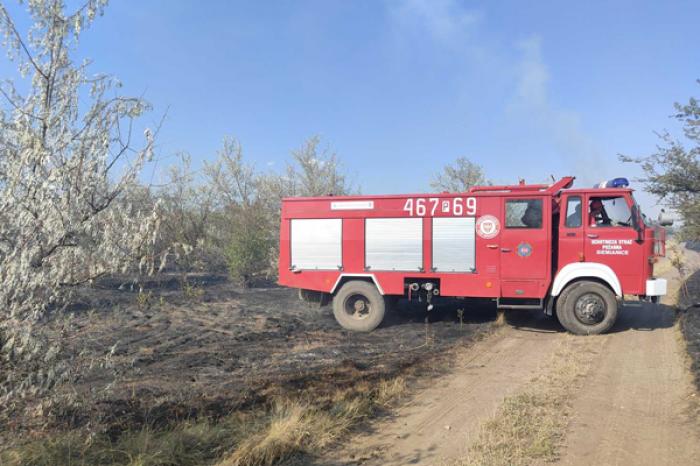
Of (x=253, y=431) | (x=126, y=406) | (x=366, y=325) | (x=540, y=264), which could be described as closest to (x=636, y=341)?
(x=540, y=264)

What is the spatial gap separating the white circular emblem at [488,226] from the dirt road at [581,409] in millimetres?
2097

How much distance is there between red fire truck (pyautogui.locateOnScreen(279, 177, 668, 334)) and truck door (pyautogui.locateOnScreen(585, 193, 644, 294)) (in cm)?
2

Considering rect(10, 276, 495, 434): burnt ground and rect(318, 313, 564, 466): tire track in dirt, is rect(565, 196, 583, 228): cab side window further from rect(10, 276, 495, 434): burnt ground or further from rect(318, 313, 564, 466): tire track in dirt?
rect(10, 276, 495, 434): burnt ground

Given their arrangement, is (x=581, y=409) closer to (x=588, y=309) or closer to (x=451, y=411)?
(x=451, y=411)

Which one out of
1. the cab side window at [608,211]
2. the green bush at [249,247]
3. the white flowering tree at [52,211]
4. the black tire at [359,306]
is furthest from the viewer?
the green bush at [249,247]

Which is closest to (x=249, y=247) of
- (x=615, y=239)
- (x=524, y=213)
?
(x=524, y=213)

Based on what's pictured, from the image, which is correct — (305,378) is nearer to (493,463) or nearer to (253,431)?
(253,431)

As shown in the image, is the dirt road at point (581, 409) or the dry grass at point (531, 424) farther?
the dirt road at point (581, 409)

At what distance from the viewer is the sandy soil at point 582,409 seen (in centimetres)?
443

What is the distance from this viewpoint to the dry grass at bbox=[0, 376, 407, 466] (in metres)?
3.92

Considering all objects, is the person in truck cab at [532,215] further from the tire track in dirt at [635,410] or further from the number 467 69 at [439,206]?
the tire track in dirt at [635,410]

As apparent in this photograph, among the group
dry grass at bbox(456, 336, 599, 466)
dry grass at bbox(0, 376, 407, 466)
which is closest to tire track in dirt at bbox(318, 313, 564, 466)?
dry grass at bbox(456, 336, 599, 466)

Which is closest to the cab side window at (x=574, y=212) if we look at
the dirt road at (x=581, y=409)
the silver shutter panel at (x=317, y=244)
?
the dirt road at (x=581, y=409)

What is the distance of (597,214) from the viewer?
32.0ft
